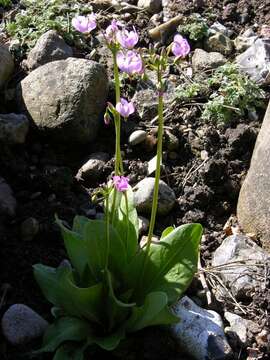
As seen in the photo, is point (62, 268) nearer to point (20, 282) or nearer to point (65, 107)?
point (20, 282)

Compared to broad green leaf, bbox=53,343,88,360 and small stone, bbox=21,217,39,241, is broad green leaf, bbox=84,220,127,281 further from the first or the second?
small stone, bbox=21,217,39,241

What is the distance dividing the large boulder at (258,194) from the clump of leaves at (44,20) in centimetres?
151

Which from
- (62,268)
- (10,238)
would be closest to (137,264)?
(62,268)

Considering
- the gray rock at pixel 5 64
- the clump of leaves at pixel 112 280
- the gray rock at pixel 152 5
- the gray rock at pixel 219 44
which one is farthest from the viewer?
the gray rock at pixel 152 5

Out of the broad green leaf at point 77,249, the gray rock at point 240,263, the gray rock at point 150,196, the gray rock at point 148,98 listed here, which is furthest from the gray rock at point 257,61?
the broad green leaf at point 77,249

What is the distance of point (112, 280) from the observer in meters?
2.58

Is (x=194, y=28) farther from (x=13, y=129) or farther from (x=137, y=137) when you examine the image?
(x=13, y=129)

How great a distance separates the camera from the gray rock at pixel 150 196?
327cm

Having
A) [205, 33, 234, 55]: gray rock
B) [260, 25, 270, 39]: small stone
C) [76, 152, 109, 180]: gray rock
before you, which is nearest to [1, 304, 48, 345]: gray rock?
[76, 152, 109, 180]: gray rock

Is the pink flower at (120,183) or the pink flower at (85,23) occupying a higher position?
the pink flower at (85,23)

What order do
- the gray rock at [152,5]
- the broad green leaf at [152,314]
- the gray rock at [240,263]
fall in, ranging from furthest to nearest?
the gray rock at [152,5]
the gray rock at [240,263]
the broad green leaf at [152,314]

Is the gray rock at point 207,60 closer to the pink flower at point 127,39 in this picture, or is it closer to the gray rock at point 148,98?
the gray rock at point 148,98

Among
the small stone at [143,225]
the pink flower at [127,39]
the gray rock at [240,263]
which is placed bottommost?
the gray rock at [240,263]

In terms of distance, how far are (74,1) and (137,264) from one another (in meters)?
2.44
